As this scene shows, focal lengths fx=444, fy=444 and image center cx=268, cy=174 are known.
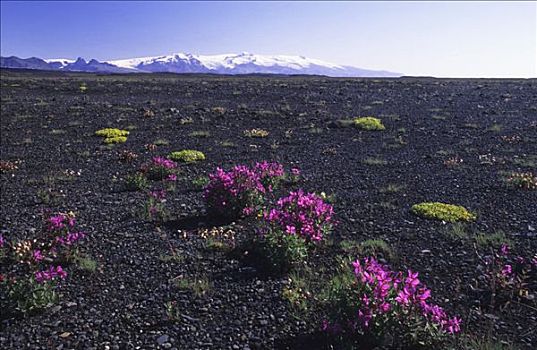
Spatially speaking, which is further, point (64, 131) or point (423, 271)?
point (64, 131)

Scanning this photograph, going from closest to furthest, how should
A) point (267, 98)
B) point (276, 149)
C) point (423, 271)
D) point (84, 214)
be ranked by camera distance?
point (423, 271), point (84, 214), point (276, 149), point (267, 98)

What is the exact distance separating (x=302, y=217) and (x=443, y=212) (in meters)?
4.07

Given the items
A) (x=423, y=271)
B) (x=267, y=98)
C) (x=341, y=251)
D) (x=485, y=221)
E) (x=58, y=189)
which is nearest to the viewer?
(x=423, y=271)

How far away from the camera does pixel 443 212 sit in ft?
33.6

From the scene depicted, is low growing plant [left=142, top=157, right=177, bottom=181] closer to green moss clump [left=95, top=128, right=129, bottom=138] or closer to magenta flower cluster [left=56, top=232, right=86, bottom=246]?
magenta flower cluster [left=56, top=232, right=86, bottom=246]

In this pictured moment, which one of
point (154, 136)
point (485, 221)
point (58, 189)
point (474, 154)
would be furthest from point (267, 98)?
point (485, 221)

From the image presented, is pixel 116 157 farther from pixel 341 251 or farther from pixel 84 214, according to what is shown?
pixel 341 251

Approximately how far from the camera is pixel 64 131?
24469 millimetres

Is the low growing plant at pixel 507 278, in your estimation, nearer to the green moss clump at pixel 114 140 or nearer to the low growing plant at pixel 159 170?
the low growing plant at pixel 159 170

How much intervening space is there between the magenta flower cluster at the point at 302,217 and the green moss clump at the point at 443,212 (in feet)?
9.40

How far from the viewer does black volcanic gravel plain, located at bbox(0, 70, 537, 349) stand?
5.99m

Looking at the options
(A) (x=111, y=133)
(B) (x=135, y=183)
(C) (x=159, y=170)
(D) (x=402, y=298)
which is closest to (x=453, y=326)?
(D) (x=402, y=298)

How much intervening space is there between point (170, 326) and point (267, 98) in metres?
38.8

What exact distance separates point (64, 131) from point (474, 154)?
812 inches
